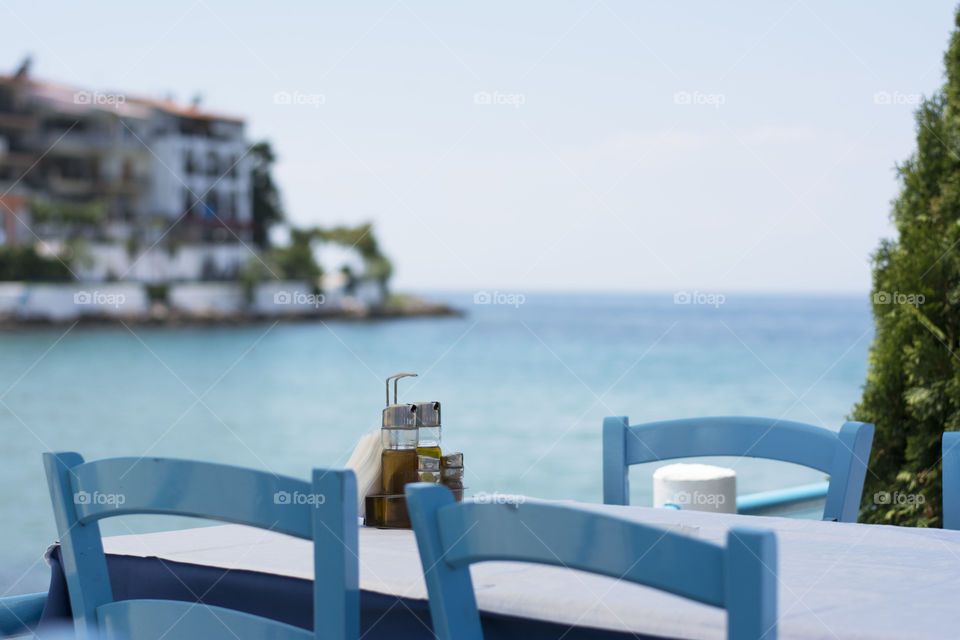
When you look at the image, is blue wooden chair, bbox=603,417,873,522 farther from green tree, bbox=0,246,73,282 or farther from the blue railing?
green tree, bbox=0,246,73,282

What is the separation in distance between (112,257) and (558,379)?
20.8m

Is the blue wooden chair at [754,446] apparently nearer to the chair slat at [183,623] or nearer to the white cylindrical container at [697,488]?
the white cylindrical container at [697,488]

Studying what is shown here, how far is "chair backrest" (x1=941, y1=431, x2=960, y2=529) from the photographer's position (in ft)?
5.37

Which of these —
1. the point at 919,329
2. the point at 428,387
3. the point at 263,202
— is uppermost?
the point at 263,202

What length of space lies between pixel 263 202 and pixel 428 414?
4078 cm

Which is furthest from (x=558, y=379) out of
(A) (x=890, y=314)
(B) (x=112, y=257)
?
(A) (x=890, y=314)

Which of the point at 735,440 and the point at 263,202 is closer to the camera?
the point at 735,440

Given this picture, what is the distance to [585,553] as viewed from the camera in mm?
737

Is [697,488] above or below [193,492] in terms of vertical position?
below

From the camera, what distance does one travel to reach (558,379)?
2864 cm

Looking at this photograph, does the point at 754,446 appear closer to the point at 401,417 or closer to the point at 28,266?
the point at 401,417

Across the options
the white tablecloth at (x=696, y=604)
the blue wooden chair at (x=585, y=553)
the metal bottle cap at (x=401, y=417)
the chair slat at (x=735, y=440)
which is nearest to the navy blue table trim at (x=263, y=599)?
the white tablecloth at (x=696, y=604)

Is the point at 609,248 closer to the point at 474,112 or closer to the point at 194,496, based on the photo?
the point at 474,112

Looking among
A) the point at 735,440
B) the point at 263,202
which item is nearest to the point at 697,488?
the point at 735,440
